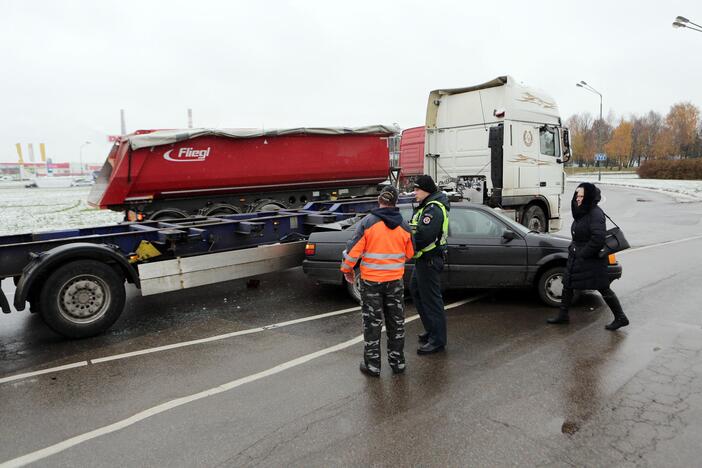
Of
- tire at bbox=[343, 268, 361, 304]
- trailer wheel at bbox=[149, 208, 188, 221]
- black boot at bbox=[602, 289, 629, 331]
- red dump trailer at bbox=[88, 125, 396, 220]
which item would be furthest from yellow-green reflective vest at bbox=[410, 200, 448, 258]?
trailer wheel at bbox=[149, 208, 188, 221]

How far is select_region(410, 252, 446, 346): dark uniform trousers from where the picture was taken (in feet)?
16.0

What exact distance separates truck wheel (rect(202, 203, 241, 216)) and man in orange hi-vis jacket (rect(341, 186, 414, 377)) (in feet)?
26.7

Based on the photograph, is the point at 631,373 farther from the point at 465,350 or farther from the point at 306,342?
the point at 306,342

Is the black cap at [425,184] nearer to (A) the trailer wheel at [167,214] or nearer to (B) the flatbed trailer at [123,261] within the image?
(B) the flatbed trailer at [123,261]

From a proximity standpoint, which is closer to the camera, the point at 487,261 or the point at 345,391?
the point at 345,391

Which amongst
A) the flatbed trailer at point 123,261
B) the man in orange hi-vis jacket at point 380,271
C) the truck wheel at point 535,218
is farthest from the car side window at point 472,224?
the truck wheel at point 535,218

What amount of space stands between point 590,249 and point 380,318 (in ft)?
8.64

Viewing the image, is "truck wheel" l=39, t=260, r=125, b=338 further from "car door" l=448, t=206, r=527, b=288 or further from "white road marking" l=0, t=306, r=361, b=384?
"car door" l=448, t=206, r=527, b=288

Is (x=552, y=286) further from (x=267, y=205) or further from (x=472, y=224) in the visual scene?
(x=267, y=205)

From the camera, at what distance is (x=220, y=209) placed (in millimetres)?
12164

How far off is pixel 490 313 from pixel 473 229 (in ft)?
3.74

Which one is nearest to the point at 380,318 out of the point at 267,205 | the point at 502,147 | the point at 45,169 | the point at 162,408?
the point at 162,408

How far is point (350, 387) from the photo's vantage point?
4223 mm

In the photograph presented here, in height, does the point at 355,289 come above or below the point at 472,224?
below
